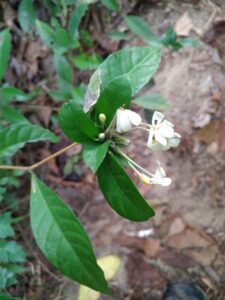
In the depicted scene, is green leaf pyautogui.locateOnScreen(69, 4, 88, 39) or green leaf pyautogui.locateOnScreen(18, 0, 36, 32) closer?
green leaf pyautogui.locateOnScreen(69, 4, 88, 39)

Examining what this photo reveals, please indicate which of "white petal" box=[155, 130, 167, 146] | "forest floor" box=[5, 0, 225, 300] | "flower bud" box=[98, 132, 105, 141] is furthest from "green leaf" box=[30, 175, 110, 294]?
"forest floor" box=[5, 0, 225, 300]

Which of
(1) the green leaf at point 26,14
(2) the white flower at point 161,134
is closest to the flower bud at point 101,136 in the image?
(2) the white flower at point 161,134

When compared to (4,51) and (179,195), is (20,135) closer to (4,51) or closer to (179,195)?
(4,51)

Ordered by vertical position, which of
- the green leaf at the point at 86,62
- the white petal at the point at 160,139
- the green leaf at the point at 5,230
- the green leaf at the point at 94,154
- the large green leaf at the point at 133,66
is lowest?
the green leaf at the point at 5,230

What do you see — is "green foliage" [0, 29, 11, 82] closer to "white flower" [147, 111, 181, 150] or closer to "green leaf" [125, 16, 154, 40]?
"green leaf" [125, 16, 154, 40]

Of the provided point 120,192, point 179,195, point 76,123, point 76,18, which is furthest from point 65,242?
point 76,18

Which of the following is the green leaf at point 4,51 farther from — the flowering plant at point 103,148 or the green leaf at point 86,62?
the flowering plant at point 103,148
